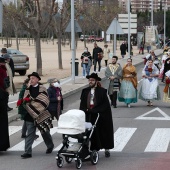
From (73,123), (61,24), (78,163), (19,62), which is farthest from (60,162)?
(61,24)

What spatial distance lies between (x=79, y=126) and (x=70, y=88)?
16205 millimetres

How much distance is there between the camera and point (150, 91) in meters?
21.2

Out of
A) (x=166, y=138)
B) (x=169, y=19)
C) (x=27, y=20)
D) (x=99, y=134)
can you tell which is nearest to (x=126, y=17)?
(x=27, y=20)

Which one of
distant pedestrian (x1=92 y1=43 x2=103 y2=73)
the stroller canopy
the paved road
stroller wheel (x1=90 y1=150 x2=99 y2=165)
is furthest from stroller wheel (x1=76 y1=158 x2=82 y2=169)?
distant pedestrian (x1=92 y1=43 x2=103 y2=73)

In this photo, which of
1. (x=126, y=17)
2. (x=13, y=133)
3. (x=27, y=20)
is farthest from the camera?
(x=126, y=17)

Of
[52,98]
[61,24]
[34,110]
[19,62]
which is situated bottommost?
[19,62]

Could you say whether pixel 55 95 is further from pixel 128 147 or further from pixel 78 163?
pixel 78 163

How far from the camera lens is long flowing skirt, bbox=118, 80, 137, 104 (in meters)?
20.8

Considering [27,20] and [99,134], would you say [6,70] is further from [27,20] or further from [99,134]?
[27,20]

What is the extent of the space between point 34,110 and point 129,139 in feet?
10.5

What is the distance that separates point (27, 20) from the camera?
115 ft

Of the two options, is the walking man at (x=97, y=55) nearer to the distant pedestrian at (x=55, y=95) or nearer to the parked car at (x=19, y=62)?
the parked car at (x=19, y=62)

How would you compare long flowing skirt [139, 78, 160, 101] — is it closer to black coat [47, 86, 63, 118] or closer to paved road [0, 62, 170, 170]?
paved road [0, 62, 170, 170]

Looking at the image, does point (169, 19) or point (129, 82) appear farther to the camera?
point (169, 19)
